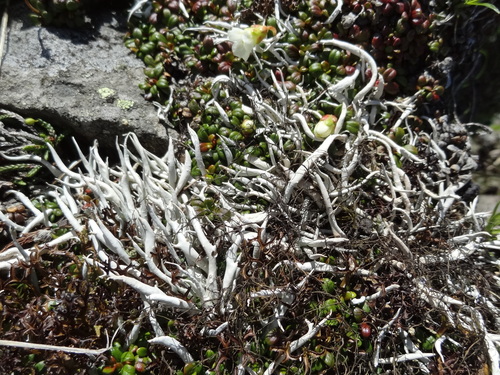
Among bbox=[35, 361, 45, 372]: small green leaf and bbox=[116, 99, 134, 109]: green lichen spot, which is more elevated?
bbox=[116, 99, 134, 109]: green lichen spot

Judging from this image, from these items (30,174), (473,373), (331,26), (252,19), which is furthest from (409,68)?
(30,174)

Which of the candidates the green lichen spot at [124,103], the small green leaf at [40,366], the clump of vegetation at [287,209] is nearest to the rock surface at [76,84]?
the green lichen spot at [124,103]

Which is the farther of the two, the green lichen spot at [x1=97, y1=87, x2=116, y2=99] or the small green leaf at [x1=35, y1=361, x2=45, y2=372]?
the green lichen spot at [x1=97, y1=87, x2=116, y2=99]

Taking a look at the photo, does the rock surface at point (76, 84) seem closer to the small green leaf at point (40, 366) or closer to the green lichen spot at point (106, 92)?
the green lichen spot at point (106, 92)

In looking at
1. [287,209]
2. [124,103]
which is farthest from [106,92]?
[287,209]

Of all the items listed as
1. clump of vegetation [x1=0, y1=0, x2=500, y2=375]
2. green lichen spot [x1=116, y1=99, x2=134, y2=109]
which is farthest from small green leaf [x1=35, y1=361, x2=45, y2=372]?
green lichen spot [x1=116, y1=99, x2=134, y2=109]

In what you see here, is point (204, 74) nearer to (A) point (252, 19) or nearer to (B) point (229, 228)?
(A) point (252, 19)

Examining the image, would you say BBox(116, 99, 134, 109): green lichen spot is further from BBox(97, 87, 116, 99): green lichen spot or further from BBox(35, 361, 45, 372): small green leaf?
BBox(35, 361, 45, 372): small green leaf

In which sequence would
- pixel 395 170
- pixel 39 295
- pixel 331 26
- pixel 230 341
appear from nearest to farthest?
pixel 230 341, pixel 39 295, pixel 395 170, pixel 331 26
